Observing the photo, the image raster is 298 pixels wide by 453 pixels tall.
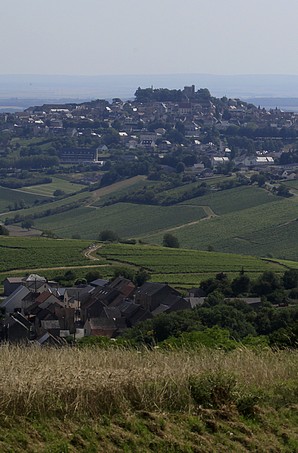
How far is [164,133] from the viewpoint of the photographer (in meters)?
118

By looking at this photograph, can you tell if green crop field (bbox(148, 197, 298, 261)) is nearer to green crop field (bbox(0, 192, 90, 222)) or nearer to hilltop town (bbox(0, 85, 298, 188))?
hilltop town (bbox(0, 85, 298, 188))

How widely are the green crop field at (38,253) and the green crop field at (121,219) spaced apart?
15384mm

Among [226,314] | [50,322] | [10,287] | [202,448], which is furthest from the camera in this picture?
[10,287]

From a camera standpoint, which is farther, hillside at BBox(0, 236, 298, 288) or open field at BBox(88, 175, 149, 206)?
open field at BBox(88, 175, 149, 206)

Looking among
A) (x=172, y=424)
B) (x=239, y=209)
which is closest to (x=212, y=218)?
(x=239, y=209)

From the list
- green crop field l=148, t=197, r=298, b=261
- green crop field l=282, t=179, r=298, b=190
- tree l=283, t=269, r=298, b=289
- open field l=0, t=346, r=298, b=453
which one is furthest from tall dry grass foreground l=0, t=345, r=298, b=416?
green crop field l=282, t=179, r=298, b=190

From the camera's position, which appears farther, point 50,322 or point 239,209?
point 239,209

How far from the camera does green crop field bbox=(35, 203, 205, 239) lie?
58.2m

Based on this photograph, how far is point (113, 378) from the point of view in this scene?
589 cm

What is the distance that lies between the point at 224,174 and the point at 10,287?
50205 millimetres

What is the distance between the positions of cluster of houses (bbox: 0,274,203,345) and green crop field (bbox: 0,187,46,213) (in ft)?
148

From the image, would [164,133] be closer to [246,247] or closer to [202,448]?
[246,247]

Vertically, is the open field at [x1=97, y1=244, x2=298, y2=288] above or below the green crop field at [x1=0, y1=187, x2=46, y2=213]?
above

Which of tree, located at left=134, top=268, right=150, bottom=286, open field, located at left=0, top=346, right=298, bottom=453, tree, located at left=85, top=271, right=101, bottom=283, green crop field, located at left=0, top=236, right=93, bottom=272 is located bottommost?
green crop field, located at left=0, top=236, right=93, bottom=272
